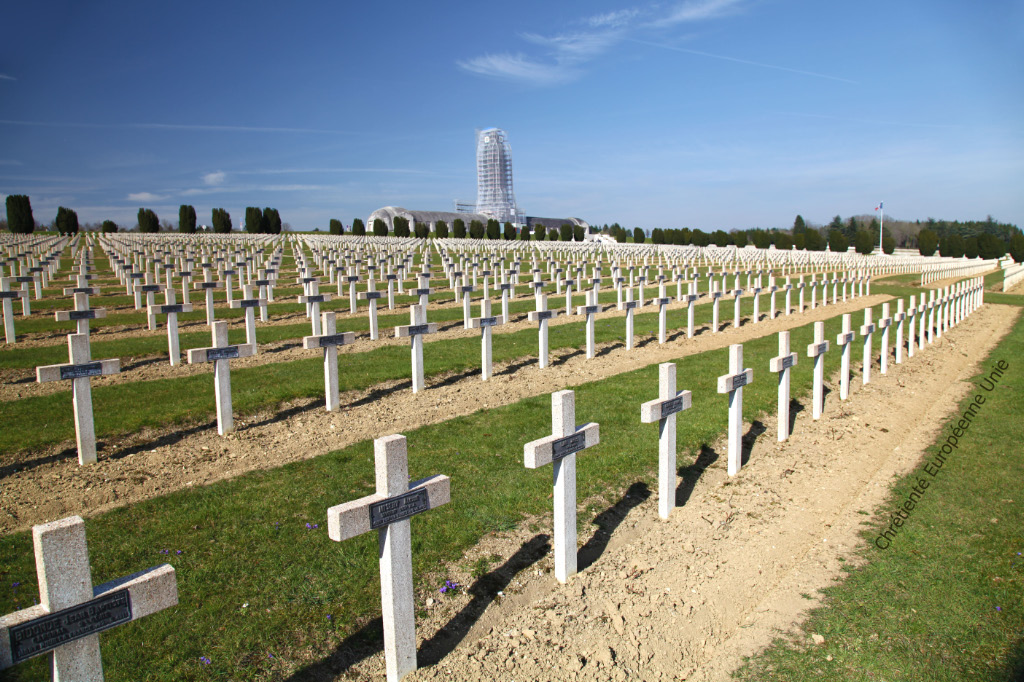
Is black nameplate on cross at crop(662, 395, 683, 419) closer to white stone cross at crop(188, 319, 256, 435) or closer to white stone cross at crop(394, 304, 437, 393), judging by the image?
white stone cross at crop(394, 304, 437, 393)

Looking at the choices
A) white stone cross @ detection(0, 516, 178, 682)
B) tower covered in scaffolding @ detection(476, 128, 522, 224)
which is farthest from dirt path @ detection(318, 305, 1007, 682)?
tower covered in scaffolding @ detection(476, 128, 522, 224)

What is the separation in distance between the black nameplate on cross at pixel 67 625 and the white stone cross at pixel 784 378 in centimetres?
650

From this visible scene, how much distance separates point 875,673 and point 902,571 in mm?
1323

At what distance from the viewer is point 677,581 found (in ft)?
14.6

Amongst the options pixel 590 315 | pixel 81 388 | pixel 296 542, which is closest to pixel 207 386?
pixel 81 388

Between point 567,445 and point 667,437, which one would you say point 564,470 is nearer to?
point 567,445

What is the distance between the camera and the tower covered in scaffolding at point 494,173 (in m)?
146

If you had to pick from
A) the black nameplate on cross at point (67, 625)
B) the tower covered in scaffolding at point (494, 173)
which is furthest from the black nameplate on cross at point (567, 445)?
the tower covered in scaffolding at point (494, 173)

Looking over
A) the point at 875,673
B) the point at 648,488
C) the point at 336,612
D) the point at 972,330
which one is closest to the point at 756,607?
the point at 875,673

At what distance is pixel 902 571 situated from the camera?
4539 mm

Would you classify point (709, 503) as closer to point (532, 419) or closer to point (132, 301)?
point (532, 419)

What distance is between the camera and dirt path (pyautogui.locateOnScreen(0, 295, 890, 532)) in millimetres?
5812

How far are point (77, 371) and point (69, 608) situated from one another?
4822 millimetres

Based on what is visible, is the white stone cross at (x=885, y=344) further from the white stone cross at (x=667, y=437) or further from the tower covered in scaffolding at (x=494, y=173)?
the tower covered in scaffolding at (x=494, y=173)
